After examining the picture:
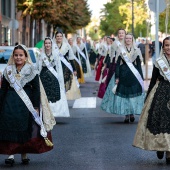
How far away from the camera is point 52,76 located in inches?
621

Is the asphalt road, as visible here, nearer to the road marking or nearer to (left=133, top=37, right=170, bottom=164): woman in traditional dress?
(left=133, top=37, right=170, bottom=164): woman in traditional dress

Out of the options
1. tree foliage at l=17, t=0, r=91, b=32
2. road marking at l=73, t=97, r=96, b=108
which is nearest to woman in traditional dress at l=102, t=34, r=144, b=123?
road marking at l=73, t=97, r=96, b=108

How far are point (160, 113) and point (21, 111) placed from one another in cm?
164

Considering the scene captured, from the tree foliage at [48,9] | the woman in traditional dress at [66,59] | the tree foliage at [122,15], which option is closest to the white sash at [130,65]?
the woman in traditional dress at [66,59]

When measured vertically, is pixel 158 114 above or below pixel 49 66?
below

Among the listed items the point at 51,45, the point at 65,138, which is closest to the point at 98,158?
the point at 65,138

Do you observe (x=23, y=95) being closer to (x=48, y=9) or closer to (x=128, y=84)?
(x=128, y=84)

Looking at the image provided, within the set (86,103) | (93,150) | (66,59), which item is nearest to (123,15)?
(86,103)

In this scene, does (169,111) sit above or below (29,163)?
above

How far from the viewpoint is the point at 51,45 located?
609 inches

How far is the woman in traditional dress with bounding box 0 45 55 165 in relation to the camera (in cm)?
994

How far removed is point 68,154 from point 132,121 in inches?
205

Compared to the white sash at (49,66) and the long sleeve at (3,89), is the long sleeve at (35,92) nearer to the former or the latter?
the long sleeve at (3,89)

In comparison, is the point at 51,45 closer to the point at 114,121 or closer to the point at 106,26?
the point at 114,121
